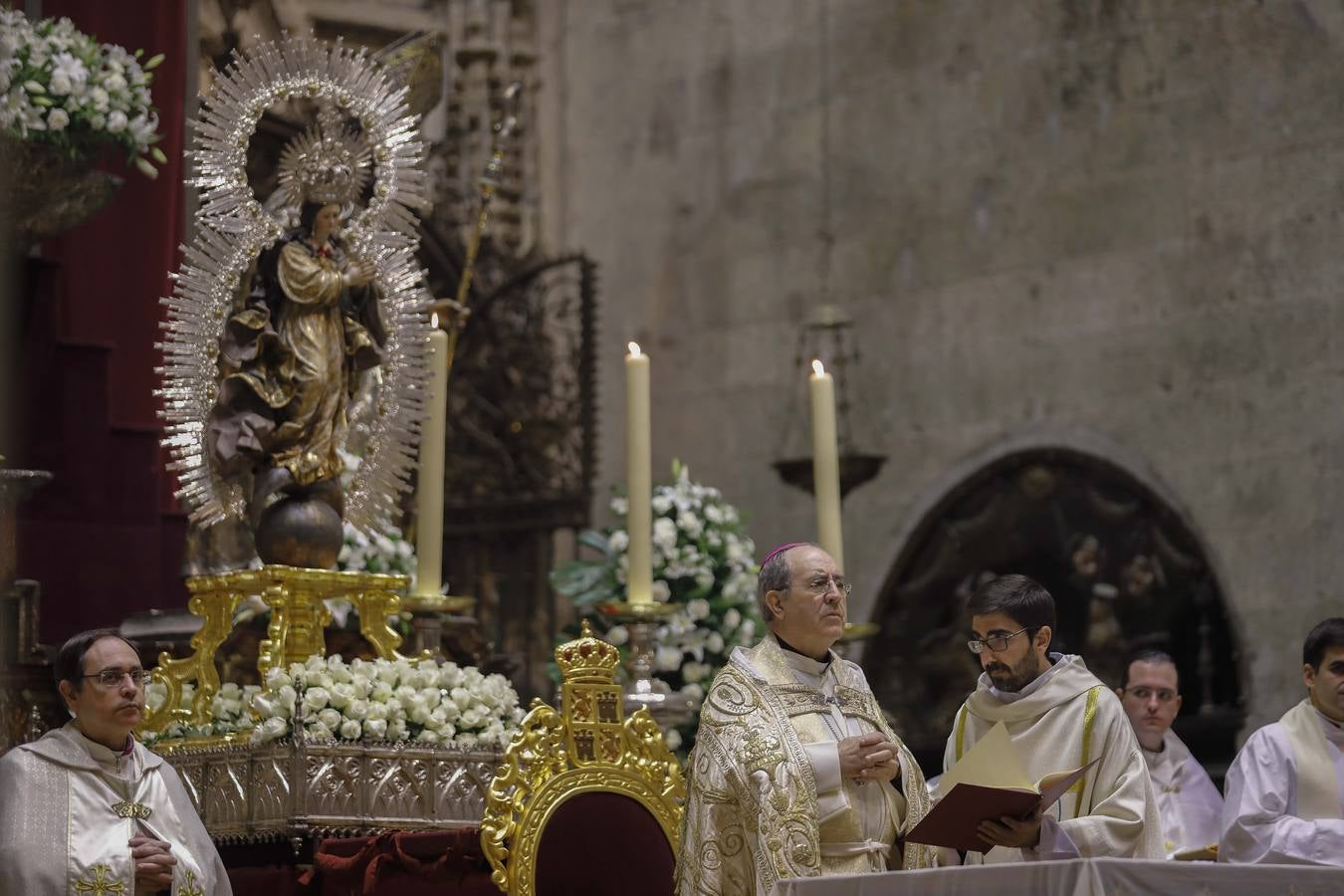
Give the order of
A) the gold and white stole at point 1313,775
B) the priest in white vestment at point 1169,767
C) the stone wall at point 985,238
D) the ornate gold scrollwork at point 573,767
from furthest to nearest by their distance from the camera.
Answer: the stone wall at point 985,238
the priest in white vestment at point 1169,767
the gold and white stole at point 1313,775
the ornate gold scrollwork at point 573,767

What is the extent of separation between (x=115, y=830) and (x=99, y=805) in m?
0.06

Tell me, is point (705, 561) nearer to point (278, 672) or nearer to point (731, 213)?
point (278, 672)

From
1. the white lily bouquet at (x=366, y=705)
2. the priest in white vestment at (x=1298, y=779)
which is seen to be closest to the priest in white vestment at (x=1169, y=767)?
the priest in white vestment at (x=1298, y=779)

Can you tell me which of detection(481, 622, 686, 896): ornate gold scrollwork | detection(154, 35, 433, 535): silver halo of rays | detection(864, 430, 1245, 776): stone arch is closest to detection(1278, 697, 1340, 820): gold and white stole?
detection(481, 622, 686, 896): ornate gold scrollwork

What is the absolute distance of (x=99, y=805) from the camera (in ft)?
15.6

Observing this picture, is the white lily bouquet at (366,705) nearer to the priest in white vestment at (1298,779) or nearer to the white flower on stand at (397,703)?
the white flower on stand at (397,703)

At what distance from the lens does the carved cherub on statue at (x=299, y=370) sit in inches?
225

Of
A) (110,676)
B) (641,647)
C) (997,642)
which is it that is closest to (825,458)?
(641,647)

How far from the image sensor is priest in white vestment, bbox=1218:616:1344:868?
530 cm

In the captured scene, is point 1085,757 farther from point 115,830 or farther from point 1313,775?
point 115,830

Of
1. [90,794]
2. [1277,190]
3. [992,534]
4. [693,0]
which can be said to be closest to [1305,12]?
[1277,190]

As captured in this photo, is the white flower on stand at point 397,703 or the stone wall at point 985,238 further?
the stone wall at point 985,238

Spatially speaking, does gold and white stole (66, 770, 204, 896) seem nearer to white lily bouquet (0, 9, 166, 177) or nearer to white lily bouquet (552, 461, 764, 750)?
white lily bouquet (0, 9, 166, 177)

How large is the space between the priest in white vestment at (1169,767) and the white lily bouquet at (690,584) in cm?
141
